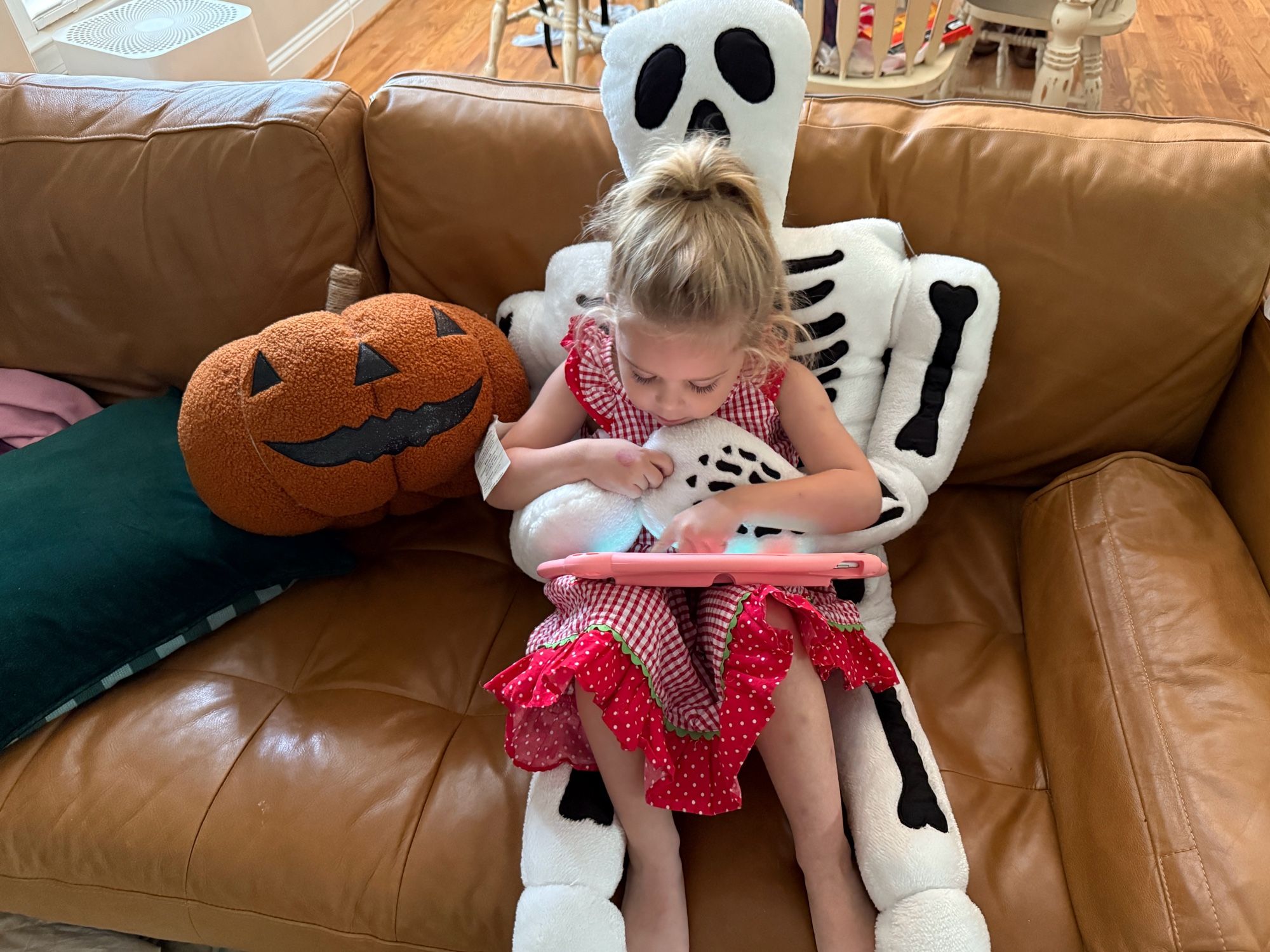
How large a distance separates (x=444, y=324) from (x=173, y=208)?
1.64ft

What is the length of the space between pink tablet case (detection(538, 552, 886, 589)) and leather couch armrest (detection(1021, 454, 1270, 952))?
29cm

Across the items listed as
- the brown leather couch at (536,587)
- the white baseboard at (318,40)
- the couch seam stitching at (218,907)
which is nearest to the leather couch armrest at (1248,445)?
the brown leather couch at (536,587)

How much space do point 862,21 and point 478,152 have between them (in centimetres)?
186

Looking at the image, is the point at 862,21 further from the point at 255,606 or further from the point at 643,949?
the point at 643,949

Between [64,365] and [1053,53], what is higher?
[1053,53]

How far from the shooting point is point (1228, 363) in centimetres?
120

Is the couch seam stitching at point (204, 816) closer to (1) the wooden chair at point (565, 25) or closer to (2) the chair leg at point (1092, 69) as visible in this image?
(1) the wooden chair at point (565, 25)

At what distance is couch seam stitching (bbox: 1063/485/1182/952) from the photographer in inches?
33.0

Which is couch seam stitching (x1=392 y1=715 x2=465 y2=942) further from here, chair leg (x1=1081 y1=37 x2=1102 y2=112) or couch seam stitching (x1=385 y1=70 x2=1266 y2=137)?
chair leg (x1=1081 y1=37 x2=1102 y2=112)

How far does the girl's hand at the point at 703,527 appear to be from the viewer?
1.06m

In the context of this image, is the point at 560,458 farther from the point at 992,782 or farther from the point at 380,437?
the point at 992,782

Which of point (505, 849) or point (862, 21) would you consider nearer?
point (505, 849)

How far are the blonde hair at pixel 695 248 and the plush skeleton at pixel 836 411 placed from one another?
128 millimetres

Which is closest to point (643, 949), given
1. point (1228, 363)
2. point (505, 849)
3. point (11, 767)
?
point (505, 849)
